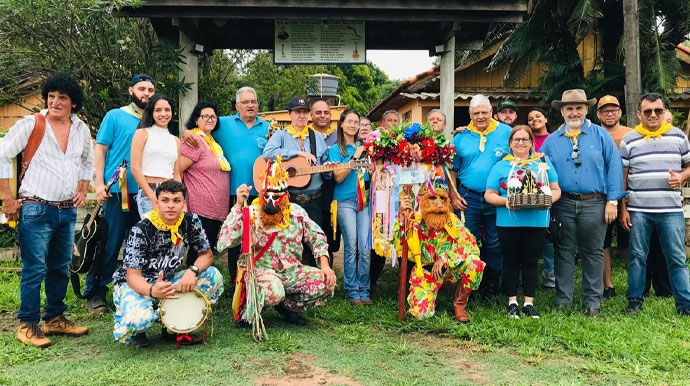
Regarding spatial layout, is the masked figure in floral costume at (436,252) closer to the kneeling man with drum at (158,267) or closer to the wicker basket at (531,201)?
the wicker basket at (531,201)

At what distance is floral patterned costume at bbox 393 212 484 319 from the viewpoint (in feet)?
16.3

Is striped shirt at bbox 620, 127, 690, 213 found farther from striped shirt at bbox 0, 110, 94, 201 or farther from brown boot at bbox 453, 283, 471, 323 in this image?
striped shirt at bbox 0, 110, 94, 201

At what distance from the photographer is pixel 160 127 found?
493cm

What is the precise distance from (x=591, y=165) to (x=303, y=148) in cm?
272

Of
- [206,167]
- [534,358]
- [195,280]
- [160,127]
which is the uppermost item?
[160,127]

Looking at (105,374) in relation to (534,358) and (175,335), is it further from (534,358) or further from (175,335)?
(534,358)

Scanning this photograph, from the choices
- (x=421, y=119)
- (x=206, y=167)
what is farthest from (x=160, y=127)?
(x=421, y=119)

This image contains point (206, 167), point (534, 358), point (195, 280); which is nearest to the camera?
point (534, 358)

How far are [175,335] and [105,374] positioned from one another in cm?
80

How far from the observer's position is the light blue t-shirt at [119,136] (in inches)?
198

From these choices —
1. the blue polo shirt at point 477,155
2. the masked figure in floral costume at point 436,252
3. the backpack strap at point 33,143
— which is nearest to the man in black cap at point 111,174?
the backpack strap at point 33,143

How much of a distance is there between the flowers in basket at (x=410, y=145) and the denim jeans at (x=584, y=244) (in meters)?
→ 1.26

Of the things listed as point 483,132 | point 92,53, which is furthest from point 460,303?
point 92,53

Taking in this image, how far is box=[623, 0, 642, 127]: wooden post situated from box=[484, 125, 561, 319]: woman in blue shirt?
352 cm
